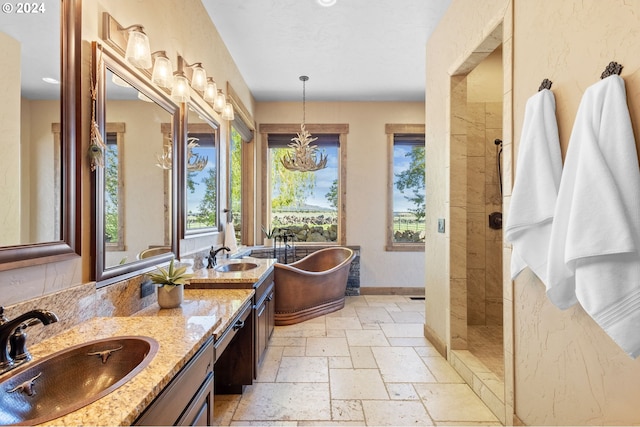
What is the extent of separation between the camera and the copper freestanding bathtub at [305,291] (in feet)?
11.0

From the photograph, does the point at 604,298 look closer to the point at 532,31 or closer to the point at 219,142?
the point at 532,31

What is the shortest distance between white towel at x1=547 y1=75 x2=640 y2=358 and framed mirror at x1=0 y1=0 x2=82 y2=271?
1991 millimetres

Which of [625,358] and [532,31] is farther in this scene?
[532,31]

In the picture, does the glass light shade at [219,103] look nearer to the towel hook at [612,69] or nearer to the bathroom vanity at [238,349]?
the bathroom vanity at [238,349]

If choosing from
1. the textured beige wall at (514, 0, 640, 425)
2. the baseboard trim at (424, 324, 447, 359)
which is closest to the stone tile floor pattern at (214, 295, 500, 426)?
the baseboard trim at (424, 324, 447, 359)

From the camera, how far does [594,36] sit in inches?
47.8

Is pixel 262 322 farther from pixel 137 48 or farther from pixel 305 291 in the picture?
pixel 137 48

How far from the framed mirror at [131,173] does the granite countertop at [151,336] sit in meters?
0.30

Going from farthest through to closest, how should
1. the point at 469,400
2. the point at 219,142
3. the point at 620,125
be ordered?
the point at 219,142, the point at 469,400, the point at 620,125

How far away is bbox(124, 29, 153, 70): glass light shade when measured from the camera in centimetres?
151

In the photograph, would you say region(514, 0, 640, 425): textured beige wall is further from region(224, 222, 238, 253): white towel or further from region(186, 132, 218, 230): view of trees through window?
region(224, 222, 238, 253): white towel

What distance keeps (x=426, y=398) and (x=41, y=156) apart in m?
2.59

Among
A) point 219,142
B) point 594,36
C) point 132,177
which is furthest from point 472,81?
point 132,177
